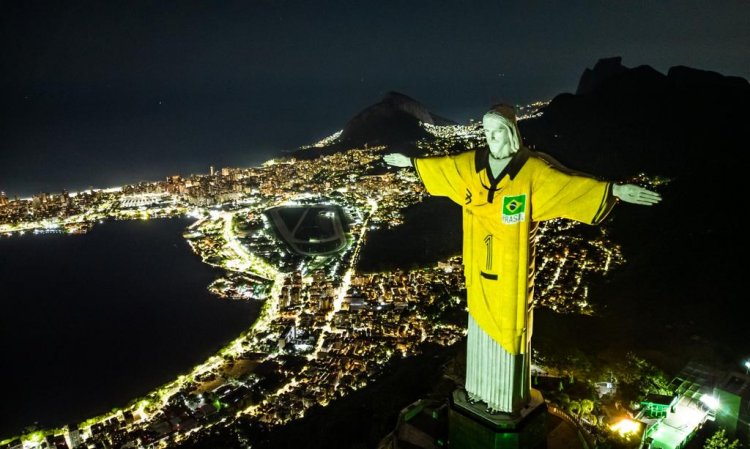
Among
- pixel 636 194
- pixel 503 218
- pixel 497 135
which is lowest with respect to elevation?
pixel 503 218

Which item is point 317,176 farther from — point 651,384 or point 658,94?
point 651,384

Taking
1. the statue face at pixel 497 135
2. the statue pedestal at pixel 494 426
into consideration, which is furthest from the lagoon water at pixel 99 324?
the statue face at pixel 497 135

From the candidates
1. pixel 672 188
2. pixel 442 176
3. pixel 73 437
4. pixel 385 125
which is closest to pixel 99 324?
pixel 73 437

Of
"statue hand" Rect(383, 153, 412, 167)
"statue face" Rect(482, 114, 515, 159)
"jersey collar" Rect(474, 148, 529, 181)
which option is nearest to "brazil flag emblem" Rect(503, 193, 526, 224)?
"jersey collar" Rect(474, 148, 529, 181)

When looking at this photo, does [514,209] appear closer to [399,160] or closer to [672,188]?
[399,160]

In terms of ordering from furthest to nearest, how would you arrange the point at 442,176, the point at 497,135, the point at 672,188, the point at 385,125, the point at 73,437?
the point at 385,125, the point at 672,188, the point at 73,437, the point at 442,176, the point at 497,135

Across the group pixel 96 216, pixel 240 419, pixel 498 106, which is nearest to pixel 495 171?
pixel 498 106

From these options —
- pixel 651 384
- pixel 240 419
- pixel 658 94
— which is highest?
pixel 658 94
